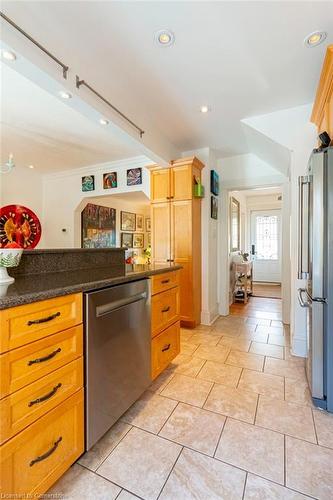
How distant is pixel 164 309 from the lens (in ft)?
6.50

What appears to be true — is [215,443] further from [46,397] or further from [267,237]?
[267,237]

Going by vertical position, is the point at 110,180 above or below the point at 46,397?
above

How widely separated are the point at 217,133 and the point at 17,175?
4.12 m

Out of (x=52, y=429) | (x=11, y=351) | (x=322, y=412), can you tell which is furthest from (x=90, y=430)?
(x=322, y=412)

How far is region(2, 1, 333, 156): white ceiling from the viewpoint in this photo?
1.45 metres

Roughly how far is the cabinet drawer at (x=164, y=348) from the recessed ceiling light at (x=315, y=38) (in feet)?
8.19

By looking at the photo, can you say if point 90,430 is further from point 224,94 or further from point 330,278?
point 224,94

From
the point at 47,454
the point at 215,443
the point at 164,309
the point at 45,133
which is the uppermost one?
the point at 45,133

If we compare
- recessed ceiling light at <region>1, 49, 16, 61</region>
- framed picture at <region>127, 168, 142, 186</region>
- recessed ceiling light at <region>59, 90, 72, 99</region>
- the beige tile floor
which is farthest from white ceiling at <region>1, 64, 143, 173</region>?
the beige tile floor

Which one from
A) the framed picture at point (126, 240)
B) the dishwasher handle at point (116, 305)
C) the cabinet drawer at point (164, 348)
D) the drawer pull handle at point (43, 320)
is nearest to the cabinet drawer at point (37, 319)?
the drawer pull handle at point (43, 320)

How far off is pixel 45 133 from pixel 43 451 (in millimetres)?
3586

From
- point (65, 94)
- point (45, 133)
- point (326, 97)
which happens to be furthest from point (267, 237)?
point (65, 94)

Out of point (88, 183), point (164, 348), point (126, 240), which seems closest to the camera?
point (164, 348)

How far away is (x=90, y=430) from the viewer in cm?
122
